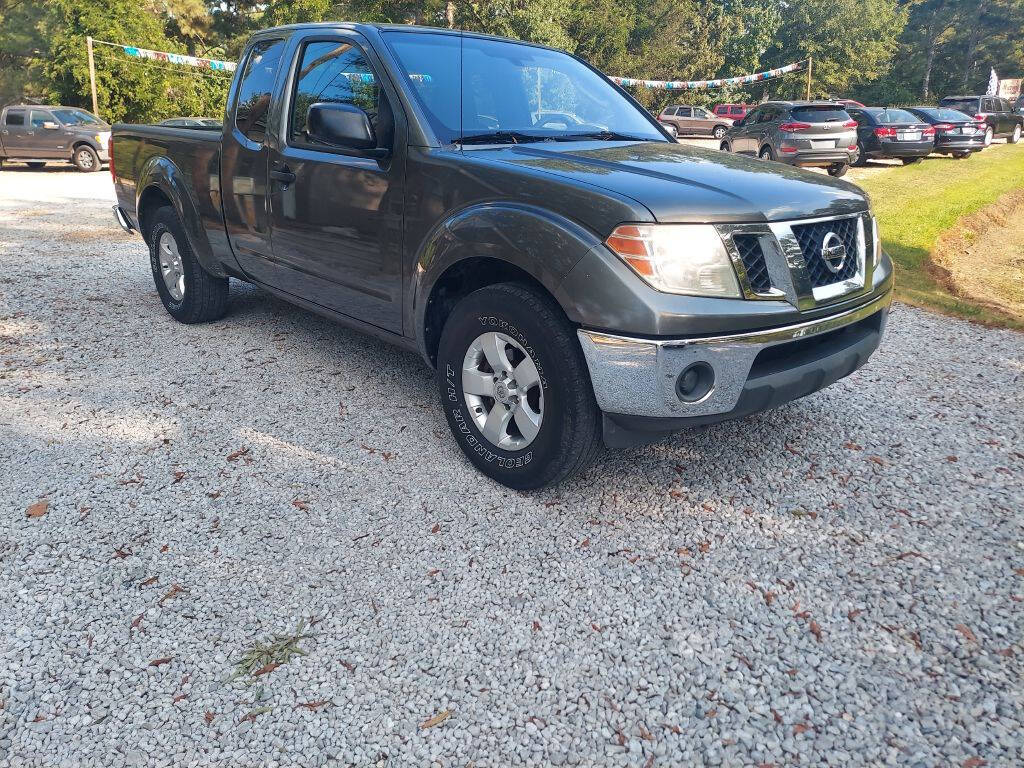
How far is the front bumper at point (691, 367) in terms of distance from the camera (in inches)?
111

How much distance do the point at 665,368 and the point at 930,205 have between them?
12141 mm

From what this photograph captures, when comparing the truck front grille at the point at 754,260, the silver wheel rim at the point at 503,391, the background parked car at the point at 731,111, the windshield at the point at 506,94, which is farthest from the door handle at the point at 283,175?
the background parked car at the point at 731,111

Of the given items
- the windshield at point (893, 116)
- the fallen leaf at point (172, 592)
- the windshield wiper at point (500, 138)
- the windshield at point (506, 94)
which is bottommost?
the fallen leaf at point (172, 592)

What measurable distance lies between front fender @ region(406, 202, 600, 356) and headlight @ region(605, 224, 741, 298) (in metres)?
0.13

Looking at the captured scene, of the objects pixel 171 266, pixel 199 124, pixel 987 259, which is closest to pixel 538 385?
pixel 171 266

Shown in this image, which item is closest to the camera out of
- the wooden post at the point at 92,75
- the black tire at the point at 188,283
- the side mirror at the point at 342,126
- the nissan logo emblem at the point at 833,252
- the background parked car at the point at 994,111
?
A: the nissan logo emblem at the point at 833,252

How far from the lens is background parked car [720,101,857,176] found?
56.0 ft

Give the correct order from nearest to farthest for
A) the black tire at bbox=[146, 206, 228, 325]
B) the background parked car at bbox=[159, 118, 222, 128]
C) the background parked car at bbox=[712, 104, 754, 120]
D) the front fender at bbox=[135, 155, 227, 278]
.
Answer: the front fender at bbox=[135, 155, 227, 278] → the black tire at bbox=[146, 206, 228, 325] → the background parked car at bbox=[159, 118, 222, 128] → the background parked car at bbox=[712, 104, 754, 120]

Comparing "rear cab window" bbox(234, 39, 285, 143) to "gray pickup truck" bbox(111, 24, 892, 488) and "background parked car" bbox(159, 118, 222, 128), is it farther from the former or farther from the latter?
"background parked car" bbox(159, 118, 222, 128)

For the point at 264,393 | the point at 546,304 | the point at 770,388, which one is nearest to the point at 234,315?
the point at 264,393

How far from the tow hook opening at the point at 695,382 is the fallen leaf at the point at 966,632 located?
1118 mm

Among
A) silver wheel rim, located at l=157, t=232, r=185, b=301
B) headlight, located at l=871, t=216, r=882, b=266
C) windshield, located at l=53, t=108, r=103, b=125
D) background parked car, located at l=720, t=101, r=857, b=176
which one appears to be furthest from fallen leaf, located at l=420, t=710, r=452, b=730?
windshield, located at l=53, t=108, r=103, b=125

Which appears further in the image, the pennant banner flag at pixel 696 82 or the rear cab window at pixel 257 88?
the pennant banner flag at pixel 696 82

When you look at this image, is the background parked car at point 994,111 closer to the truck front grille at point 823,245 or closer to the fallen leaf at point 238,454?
the truck front grille at point 823,245
